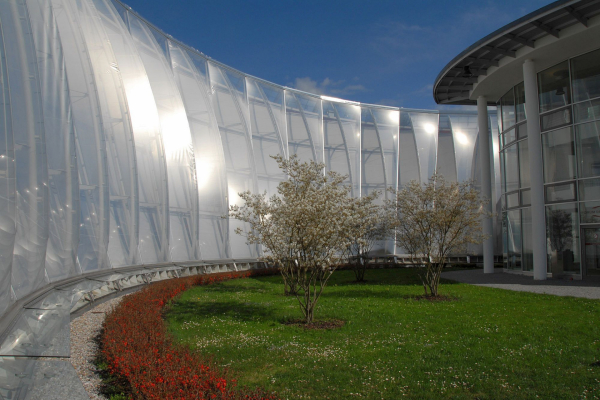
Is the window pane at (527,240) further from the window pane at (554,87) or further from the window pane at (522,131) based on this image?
the window pane at (554,87)

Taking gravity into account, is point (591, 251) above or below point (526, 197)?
below

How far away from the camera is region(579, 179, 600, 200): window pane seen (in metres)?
21.2

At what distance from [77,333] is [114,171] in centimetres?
921

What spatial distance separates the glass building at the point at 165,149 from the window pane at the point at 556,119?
0.22 feet

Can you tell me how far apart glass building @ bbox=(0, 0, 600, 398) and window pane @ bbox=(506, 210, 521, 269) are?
120mm

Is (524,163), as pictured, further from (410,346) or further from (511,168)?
(410,346)

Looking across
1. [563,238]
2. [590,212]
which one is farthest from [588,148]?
[563,238]

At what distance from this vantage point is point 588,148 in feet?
70.7

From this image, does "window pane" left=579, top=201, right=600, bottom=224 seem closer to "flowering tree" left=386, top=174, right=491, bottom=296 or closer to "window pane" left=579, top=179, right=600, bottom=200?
"window pane" left=579, top=179, right=600, bottom=200

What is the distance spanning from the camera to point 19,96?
797 cm

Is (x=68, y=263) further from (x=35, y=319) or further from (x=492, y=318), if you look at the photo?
(x=492, y=318)

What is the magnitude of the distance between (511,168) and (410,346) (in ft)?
69.2

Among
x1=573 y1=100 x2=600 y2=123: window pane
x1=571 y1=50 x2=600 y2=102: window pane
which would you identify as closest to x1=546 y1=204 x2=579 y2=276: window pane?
x1=573 y1=100 x2=600 y2=123: window pane

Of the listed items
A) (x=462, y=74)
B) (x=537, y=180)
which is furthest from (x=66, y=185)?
(x=462, y=74)
